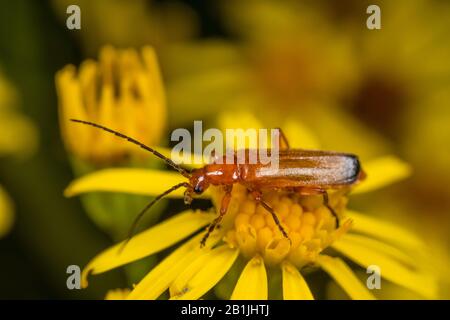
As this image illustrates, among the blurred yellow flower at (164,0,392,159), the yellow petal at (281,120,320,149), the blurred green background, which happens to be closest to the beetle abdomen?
the yellow petal at (281,120,320,149)

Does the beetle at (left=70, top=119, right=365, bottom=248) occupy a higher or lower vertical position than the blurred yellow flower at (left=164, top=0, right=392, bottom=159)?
lower

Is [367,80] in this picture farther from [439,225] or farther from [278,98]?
[439,225]

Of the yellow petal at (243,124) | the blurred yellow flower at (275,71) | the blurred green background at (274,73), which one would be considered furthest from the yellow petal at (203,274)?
the blurred yellow flower at (275,71)

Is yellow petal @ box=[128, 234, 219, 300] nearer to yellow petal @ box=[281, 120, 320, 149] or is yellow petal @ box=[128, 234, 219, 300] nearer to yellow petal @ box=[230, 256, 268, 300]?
yellow petal @ box=[230, 256, 268, 300]

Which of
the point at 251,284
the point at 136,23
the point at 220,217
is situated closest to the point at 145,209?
the point at 220,217

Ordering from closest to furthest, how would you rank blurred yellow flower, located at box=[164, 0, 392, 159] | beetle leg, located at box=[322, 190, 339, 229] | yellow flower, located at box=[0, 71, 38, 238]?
beetle leg, located at box=[322, 190, 339, 229], yellow flower, located at box=[0, 71, 38, 238], blurred yellow flower, located at box=[164, 0, 392, 159]

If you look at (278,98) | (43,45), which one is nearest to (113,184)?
(43,45)

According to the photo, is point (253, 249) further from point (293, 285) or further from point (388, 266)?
point (388, 266)
